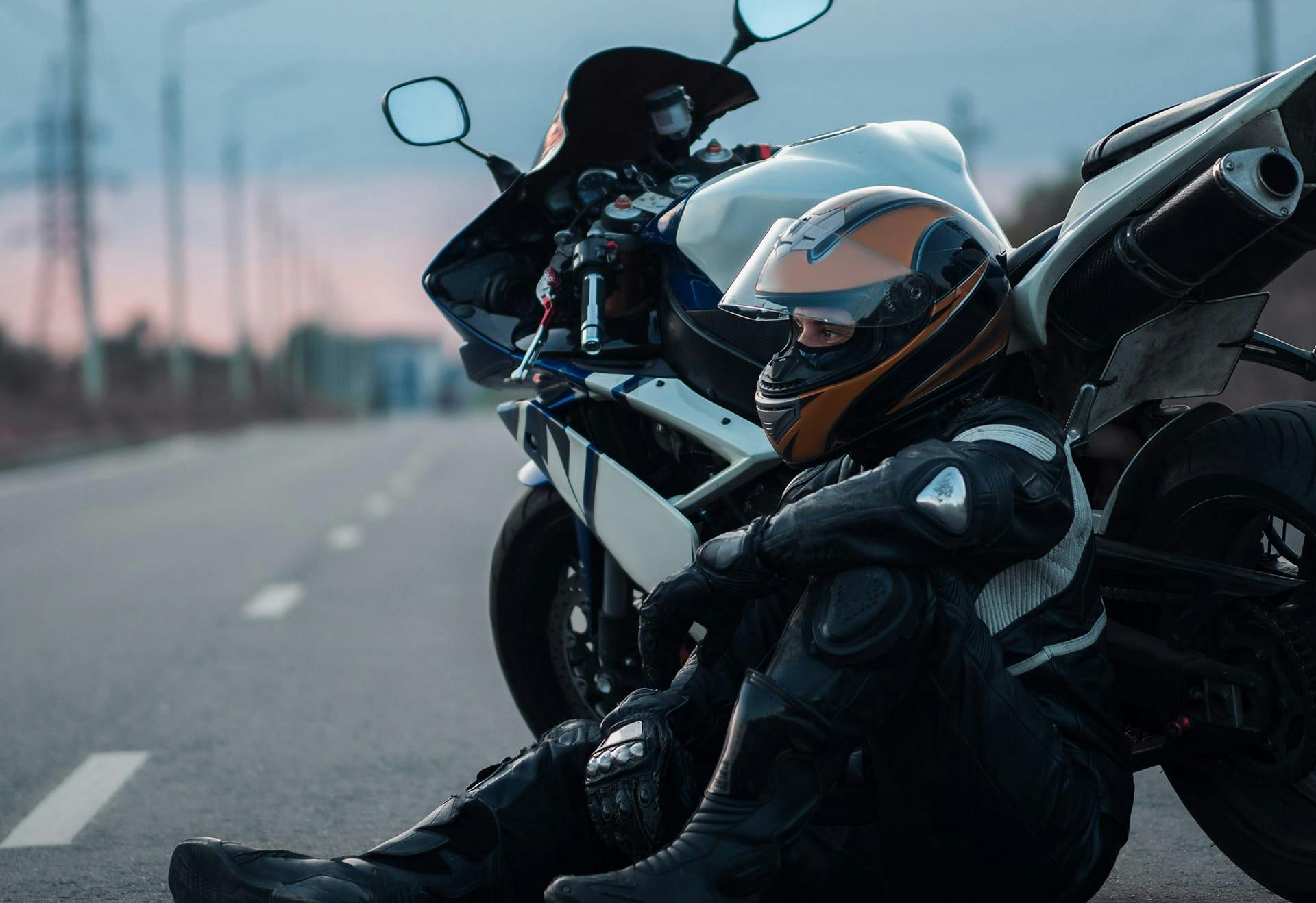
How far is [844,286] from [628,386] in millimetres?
1102

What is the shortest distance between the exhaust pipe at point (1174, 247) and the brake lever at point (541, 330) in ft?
4.13

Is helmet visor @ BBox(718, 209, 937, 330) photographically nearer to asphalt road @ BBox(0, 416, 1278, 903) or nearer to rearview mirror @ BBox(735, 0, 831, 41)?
asphalt road @ BBox(0, 416, 1278, 903)

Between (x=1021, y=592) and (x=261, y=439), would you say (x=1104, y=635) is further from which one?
(x=261, y=439)

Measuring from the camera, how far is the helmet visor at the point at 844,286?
2914 millimetres

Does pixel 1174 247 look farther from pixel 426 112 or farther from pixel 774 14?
Result: pixel 426 112

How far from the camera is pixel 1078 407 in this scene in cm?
313

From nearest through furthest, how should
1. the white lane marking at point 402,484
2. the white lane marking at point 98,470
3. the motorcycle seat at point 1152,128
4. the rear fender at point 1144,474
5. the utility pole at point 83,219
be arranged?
1. the motorcycle seat at point 1152,128
2. the rear fender at point 1144,474
3. the white lane marking at point 402,484
4. the white lane marking at point 98,470
5. the utility pole at point 83,219

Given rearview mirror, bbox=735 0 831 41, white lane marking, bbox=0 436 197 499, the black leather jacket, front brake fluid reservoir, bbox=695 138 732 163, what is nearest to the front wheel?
front brake fluid reservoir, bbox=695 138 732 163

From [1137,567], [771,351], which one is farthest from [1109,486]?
[771,351]

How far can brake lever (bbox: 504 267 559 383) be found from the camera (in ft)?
13.1

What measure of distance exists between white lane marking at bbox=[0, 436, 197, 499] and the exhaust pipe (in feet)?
55.0

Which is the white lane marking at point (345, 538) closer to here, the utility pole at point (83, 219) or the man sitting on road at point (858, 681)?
the man sitting on road at point (858, 681)

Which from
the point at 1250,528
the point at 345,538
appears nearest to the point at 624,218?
the point at 1250,528

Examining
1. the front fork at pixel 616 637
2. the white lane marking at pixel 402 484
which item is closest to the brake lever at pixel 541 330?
the front fork at pixel 616 637
